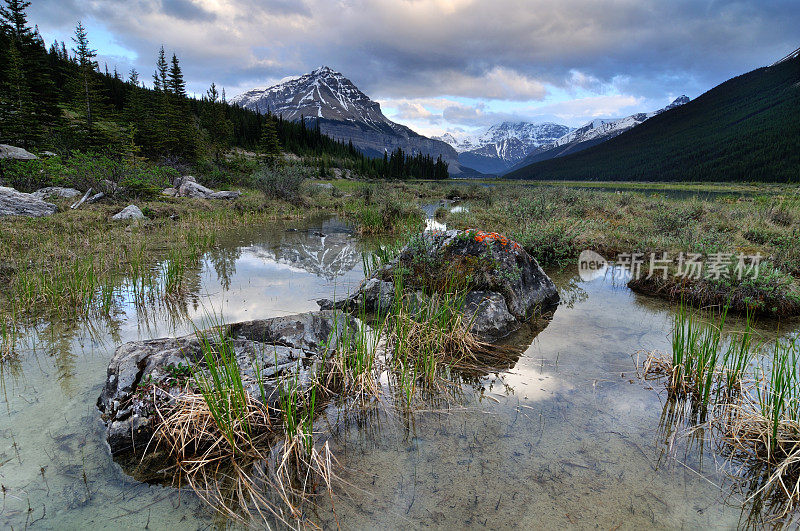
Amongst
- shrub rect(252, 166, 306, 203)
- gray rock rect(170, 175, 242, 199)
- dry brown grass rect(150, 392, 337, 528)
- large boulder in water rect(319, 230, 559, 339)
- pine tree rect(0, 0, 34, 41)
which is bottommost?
dry brown grass rect(150, 392, 337, 528)

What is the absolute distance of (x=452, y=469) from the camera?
3.10 m

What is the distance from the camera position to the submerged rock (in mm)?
3273

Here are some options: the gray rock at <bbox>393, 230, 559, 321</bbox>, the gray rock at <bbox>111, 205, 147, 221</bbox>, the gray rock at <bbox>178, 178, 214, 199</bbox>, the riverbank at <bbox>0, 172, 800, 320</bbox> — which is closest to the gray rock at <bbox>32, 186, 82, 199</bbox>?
the riverbank at <bbox>0, 172, 800, 320</bbox>

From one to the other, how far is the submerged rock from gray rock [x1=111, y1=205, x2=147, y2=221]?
1361cm

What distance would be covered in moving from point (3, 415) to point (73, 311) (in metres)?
3.18

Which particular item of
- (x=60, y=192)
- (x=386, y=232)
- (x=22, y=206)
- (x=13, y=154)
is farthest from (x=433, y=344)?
(x=13, y=154)

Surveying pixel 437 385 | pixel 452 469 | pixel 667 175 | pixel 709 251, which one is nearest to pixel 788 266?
pixel 709 251

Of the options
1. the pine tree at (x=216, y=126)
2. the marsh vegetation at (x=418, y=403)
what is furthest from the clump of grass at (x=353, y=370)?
the pine tree at (x=216, y=126)

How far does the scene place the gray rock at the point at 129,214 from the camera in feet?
47.6

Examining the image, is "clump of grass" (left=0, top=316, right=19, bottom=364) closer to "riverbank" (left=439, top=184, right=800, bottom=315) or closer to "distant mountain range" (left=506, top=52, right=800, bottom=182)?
"riverbank" (left=439, top=184, right=800, bottom=315)

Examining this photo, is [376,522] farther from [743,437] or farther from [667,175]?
[667,175]

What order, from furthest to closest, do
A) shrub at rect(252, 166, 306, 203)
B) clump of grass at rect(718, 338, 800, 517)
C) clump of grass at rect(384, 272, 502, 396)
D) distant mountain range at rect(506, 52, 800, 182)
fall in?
distant mountain range at rect(506, 52, 800, 182) → shrub at rect(252, 166, 306, 203) → clump of grass at rect(384, 272, 502, 396) → clump of grass at rect(718, 338, 800, 517)

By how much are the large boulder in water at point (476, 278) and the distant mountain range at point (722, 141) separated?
128 m

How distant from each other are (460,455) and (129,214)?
1736 centimetres
